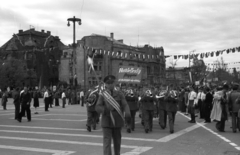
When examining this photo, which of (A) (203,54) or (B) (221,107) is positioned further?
(A) (203,54)

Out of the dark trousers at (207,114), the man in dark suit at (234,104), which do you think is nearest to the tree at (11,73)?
the dark trousers at (207,114)

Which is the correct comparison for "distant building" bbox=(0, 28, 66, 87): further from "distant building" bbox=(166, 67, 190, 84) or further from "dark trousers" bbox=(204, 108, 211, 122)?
"dark trousers" bbox=(204, 108, 211, 122)

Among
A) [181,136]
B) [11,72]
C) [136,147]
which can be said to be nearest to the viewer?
[136,147]

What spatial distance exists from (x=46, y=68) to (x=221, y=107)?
6187 centimetres

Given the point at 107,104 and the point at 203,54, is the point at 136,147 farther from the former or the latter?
the point at 203,54

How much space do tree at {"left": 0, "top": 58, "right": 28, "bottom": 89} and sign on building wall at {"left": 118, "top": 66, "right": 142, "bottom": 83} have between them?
Answer: 45.3 metres

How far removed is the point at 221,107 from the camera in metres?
12.7

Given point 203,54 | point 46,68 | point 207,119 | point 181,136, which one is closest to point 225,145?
point 181,136

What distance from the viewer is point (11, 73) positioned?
6044 cm

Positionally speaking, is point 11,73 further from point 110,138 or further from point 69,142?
point 110,138

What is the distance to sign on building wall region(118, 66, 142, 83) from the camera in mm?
18286

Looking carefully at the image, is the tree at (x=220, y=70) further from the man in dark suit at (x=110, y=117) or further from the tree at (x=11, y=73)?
the man in dark suit at (x=110, y=117)

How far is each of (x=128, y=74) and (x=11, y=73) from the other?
4672cm

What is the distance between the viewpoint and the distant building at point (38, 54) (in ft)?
228
